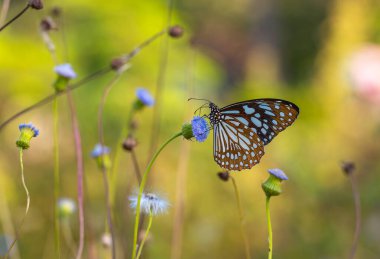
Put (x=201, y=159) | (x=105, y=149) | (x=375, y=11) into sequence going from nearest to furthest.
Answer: (x=105, y=149) < (x=201, y=159) < (x=375, y=11)

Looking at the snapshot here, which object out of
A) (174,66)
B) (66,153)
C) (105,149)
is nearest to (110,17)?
(174,66)

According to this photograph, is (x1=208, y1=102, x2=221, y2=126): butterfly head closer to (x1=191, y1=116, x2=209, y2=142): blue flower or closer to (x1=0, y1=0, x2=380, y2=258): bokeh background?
(x1=191, y1=116, x2=209, y2=142): blue flower

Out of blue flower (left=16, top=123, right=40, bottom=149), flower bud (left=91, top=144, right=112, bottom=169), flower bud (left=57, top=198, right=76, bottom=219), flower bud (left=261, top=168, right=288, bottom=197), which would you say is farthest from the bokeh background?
flower bud (left=261, top=168, right=288, bottom=197)

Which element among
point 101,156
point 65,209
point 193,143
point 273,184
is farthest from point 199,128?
point 193,143

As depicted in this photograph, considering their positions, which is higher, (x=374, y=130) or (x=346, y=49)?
(x=346, y=49)

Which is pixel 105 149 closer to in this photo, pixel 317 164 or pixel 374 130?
pixel 317 164

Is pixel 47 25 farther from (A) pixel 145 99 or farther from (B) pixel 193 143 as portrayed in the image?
(B) pixel 193 143

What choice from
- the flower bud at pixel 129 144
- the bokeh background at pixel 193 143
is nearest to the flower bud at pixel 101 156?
the flower bud at pixel 129 144
